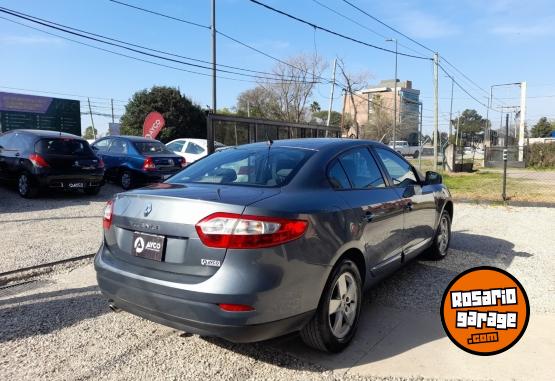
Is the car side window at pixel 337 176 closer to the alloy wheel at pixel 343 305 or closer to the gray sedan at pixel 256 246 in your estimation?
the gray sedan at pixel 256 246

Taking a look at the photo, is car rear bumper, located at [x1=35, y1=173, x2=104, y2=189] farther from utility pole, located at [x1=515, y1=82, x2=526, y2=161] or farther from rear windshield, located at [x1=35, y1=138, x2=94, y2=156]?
utility pole, located at [x1=515, y1=82, x2=526, y2=161]

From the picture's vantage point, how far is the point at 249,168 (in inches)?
142

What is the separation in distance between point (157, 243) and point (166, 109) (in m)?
27.9

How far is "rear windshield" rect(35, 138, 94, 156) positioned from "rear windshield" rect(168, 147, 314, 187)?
7511mm

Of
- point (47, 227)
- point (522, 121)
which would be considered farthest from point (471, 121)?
point (47, 227)

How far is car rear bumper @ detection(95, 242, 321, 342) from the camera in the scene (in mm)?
2598

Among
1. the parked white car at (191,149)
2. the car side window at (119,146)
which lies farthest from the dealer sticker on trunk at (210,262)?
the parked white car at (191,149)

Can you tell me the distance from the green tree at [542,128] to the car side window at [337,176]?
97827 mm

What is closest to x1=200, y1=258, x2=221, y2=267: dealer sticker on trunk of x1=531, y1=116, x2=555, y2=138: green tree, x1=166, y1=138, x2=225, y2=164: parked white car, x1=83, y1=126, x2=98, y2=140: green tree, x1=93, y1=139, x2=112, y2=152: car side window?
x1=93, y1=139, x2=112, y2=152: car side window

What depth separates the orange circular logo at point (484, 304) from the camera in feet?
8.47

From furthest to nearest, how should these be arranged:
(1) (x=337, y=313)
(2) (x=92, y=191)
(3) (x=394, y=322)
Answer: (2) (x=92, y=191) → (3) (x=394, y=322) → (1) (x=337, y=313)

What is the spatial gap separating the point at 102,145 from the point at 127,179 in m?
1.84

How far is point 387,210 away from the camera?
3.92 meters

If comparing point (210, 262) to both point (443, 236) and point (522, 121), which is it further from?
point (522, 121)
